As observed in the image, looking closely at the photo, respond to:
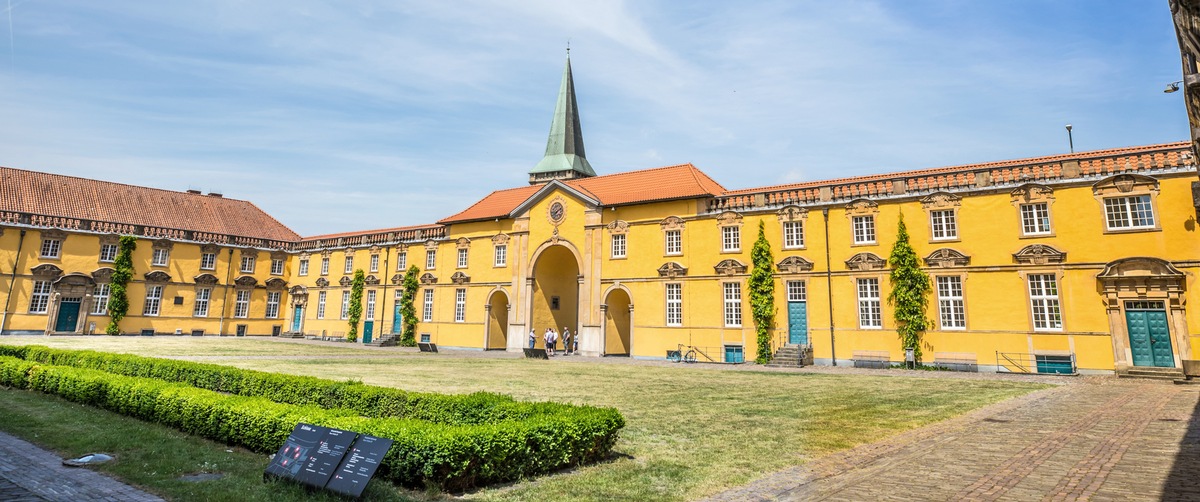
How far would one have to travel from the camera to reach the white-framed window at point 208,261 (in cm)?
4825

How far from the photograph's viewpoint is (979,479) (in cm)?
744

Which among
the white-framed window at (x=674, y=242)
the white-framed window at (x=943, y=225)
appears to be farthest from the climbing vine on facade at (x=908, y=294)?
the white-framed window at (x=674, y=242)

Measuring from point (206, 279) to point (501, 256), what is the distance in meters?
26.9

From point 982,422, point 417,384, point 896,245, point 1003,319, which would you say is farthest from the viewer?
point 896,245

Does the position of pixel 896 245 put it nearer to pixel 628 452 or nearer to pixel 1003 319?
pixel 1003 319

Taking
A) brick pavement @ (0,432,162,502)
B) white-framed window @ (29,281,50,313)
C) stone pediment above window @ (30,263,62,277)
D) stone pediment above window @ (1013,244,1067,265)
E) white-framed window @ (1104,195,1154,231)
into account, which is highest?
white-framed window @ (1104,195,1154,231)

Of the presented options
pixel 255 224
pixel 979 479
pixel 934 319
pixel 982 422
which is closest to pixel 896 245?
pixel 934 319

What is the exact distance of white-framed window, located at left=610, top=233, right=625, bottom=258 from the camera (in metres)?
34.9

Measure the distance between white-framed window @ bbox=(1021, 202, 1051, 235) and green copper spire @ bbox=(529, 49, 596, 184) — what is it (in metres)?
40.7

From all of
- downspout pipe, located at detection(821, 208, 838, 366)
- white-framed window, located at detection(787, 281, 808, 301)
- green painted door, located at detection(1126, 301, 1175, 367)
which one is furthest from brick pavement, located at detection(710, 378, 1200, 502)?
white-framed window, located at detection(787, 281, 808, 301)

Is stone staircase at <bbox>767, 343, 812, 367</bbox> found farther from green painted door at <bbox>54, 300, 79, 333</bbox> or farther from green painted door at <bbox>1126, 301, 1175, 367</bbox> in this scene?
green painted door at <bbox>54, 300, 79, 333</bbox>

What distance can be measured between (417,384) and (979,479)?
44.5 ft

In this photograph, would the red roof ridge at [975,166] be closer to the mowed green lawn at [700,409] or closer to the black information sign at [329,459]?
the mowed green lawn at [700,409]

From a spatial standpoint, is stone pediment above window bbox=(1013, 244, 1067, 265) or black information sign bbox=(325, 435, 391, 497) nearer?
black information sign bbox=(325, 435, 391, 497)
